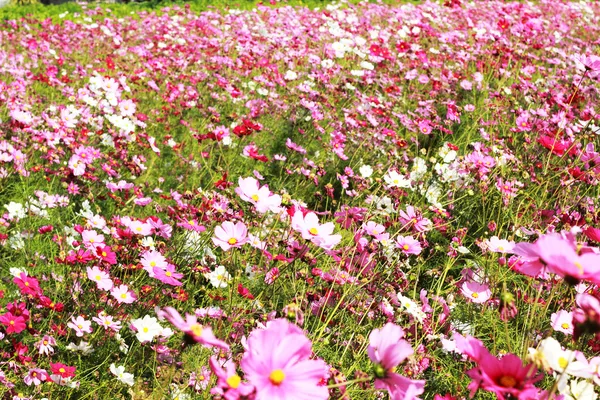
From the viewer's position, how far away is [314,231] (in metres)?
1.51

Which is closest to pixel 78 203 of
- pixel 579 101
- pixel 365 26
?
pixel 579 101

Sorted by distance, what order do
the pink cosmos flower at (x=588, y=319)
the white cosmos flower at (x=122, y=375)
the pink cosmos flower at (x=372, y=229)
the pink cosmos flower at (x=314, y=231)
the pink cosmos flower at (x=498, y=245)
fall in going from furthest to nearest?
the pink cosmos flower at (x=498, y=245)
the pink cosmos flower at (x=372, y=229)
the white cosmos flower at (x=122, y=375)
the pink cosmos flower at (x=314, y=231)
the pink cosmos flower at (x=588, y=319)

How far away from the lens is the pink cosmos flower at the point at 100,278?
5.82ft

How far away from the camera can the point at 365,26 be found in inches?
248

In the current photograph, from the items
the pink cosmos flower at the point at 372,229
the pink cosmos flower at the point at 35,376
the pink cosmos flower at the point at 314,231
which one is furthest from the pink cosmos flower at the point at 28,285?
the pink cosmos flower at the point at 372,229

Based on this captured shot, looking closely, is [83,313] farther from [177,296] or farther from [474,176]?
[474,176]

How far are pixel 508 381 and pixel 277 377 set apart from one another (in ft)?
1.18

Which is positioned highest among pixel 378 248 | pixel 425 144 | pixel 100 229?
pixel 378 248

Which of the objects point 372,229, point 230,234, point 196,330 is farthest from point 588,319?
point 372,229

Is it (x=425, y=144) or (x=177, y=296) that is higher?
(x=177, y=296)

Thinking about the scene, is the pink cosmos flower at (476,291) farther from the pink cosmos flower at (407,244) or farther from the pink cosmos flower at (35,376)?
the pink cosmos flower at (35,376)

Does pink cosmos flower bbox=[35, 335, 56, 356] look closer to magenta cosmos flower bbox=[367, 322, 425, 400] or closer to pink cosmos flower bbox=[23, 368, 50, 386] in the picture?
pink cosmos flower bbox=[23, 368, 50, 386]

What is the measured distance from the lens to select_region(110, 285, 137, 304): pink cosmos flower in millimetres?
1863

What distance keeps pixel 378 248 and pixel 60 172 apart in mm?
1678
